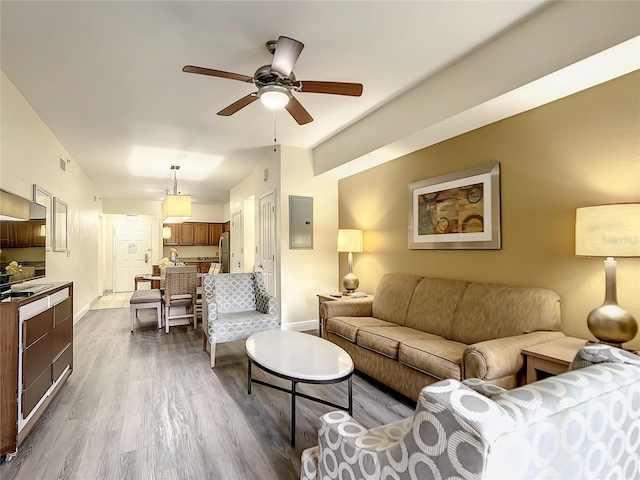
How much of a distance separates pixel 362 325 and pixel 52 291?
2.61 m

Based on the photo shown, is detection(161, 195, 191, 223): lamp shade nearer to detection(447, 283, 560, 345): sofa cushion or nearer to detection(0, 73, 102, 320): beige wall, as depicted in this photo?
detection(0, 73, 102, 320): beige wall

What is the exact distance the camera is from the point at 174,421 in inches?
96.4

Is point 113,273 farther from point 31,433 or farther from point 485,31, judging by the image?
point 485,31

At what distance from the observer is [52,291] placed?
271cm

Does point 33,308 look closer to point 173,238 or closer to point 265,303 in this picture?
point 265,303

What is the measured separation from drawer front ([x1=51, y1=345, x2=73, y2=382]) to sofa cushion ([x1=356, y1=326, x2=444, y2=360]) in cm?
248

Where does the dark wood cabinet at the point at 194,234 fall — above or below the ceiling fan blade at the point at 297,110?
below

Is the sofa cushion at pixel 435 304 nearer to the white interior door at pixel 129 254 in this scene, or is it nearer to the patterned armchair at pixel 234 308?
the patterned armchair at pixel 234 308

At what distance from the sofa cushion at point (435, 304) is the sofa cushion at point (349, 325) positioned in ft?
0.92

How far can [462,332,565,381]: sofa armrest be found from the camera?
2035 mm

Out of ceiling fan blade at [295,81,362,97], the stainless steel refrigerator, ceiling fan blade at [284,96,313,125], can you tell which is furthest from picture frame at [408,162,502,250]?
the stainless steel refrigerator

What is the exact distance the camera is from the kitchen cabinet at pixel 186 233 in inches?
397

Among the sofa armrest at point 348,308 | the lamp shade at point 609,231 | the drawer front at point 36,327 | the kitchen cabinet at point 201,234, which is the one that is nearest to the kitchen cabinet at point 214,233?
the kitchen cabinet at point 201,234

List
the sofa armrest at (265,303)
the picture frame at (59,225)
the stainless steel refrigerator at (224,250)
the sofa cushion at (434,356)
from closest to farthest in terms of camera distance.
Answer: the sofa cushion at (434,356) < the sofa armrest at (265,303) < the picture frame at (59,225) < the stainless steel refrigerator at (224,250)
